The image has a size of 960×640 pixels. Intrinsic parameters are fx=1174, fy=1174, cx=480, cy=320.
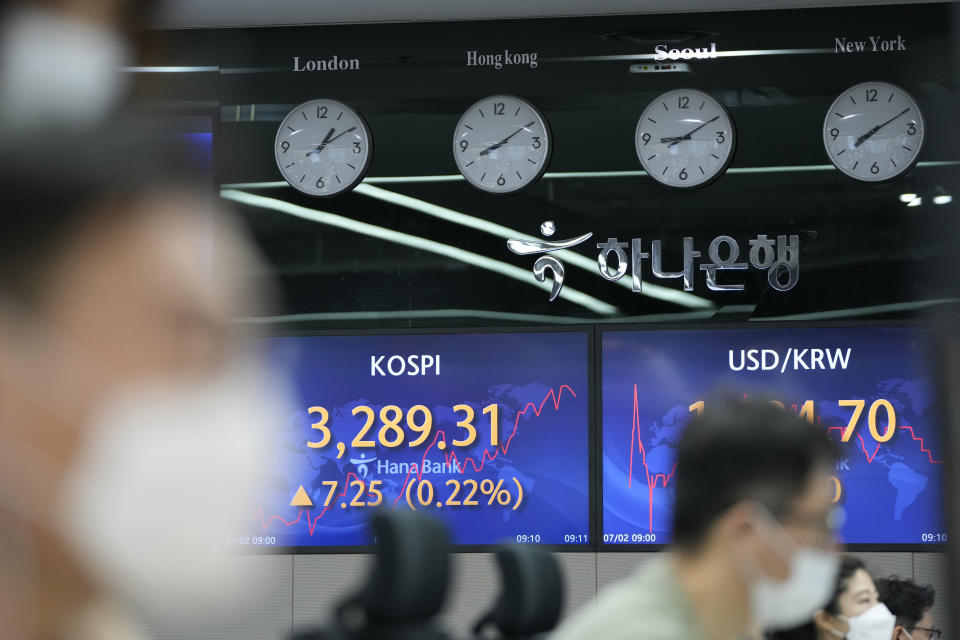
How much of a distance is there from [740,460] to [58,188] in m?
1.30

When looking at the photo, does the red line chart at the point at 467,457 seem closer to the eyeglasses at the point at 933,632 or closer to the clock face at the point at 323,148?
the clock face at the point at 323,148

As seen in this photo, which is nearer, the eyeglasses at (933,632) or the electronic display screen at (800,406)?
the eyeglasses at (933,632)

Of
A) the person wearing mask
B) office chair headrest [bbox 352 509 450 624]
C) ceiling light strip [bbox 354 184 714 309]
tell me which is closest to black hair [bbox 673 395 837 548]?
office chair headrest [bbox 352 509 450 624]

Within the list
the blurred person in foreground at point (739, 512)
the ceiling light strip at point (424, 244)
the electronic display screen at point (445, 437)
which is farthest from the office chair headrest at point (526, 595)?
the ceiling light strip at point (424, 244)

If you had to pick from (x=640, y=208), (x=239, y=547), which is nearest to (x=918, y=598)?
(x=640, y=208)

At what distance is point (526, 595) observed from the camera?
9.59ft

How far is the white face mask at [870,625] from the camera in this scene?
3.20 meters

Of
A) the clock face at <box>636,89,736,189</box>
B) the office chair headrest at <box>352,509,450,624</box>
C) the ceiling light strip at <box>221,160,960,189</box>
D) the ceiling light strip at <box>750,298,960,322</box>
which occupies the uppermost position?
the clock face at <box>636,89,736,189</box>

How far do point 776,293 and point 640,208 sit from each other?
700mm

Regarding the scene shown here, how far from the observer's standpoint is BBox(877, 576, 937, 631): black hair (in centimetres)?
370

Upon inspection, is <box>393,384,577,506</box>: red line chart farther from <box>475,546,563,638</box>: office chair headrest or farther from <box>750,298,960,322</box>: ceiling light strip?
<box>475,546,563,638</box>: office chair headrest

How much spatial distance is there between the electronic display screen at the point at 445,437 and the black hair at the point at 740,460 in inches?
139

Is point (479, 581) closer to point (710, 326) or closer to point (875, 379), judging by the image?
point (710, 326)

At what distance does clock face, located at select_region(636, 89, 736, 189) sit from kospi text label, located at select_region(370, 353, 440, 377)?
4.23ft
